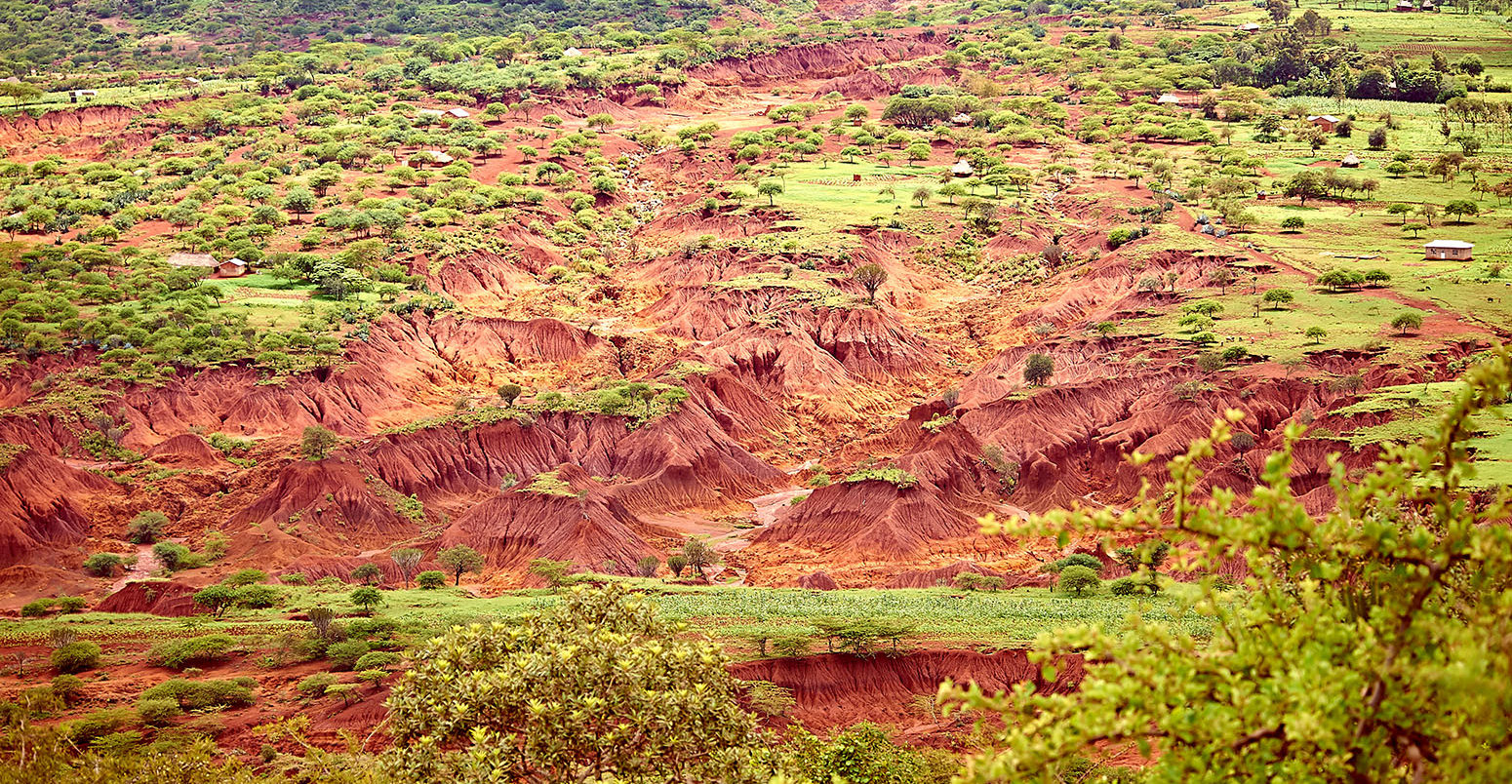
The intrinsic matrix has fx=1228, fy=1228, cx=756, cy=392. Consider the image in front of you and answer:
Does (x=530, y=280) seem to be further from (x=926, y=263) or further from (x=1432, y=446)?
(x=1432, y=446)

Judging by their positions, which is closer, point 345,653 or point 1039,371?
point 345,653

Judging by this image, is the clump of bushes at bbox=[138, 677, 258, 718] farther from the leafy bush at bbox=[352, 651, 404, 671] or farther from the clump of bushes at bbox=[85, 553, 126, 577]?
the clump of bushes at bbox=[85, 553, 126, 577]

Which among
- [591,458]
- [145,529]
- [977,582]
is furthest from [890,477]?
[145,529]

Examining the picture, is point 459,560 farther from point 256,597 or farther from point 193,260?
point 193,260

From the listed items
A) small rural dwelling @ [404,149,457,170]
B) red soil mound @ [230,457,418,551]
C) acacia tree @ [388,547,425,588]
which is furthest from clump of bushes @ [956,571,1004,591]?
small rural dwelling @ [404,149,457,170]

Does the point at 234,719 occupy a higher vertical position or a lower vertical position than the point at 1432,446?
lower

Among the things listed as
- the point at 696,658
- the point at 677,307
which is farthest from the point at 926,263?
the point at 696,658

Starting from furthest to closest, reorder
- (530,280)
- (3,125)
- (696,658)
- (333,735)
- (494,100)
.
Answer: (494,100) < (3,125) < (530,280) < (333,735) < (696,658)
